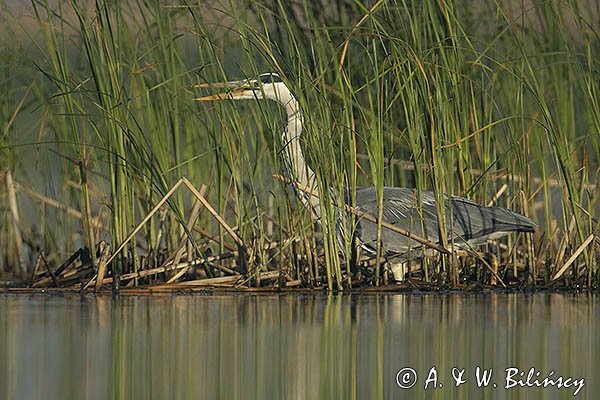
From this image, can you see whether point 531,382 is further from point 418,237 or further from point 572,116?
point 572,116

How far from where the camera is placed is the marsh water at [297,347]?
4.79 meters

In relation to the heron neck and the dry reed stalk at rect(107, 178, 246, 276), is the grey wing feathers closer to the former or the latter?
the heron neck

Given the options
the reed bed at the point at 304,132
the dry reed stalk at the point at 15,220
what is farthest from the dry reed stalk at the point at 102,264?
the dry reed stalk at the point at 15,220

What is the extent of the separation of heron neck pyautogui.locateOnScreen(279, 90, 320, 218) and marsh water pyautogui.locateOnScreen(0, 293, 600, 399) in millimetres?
1003

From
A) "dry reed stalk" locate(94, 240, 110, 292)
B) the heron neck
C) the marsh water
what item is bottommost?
the marsh water

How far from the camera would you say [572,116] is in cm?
868

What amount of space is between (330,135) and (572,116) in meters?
1.94

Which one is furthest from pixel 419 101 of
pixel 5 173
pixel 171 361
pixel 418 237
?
pixel 171 361

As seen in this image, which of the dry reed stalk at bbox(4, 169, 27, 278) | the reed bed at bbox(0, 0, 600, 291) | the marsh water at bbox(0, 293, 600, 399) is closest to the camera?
the marsh water at bbox(0, 293, 600, 399)

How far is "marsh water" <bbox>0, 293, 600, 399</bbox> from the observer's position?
4.79 meters

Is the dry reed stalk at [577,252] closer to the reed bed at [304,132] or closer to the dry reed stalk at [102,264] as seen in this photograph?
the reed bed at [304,132]

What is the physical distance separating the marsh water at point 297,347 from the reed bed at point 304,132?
58cm

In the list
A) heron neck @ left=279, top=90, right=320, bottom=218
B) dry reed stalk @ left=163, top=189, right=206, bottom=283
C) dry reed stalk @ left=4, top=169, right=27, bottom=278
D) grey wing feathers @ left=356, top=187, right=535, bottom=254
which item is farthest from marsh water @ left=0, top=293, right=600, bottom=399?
dry reed stalk @ left=4, top=169, right=27, bottom=278

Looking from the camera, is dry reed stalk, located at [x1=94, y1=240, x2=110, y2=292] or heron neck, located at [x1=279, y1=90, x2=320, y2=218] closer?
dry reed stalk, located at [x1=94, y1=240, x2=110, y2=292]
